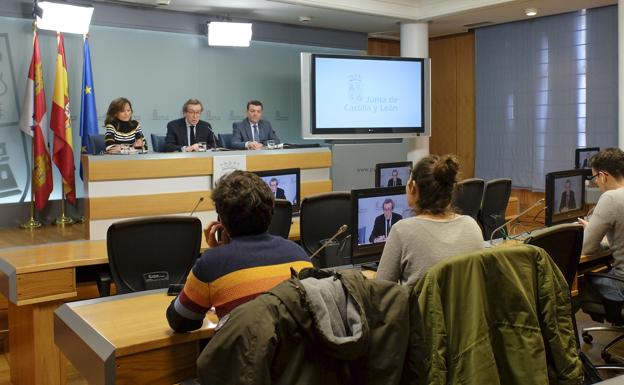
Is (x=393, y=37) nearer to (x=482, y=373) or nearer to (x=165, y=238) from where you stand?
(x=165, y=238)

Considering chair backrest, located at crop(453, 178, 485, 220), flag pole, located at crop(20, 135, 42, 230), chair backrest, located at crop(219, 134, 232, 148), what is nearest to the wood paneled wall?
chair backrest, located at crop(219, 134, 232, 148)

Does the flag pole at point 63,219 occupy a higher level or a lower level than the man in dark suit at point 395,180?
lower

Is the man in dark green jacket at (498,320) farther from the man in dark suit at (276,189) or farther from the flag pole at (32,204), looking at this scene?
the flag pole at (32,204)

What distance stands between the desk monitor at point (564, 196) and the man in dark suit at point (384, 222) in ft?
4.48

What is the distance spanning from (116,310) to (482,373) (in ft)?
4.21

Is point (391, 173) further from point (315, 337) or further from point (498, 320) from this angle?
point (315, 337)

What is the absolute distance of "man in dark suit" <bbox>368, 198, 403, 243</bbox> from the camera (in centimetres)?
341

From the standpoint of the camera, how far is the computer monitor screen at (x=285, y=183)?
14.5 ft

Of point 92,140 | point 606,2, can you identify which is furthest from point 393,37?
point 92,140

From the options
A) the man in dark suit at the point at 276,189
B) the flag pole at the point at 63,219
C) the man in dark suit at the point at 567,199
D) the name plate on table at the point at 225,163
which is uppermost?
the name plate on table at the point at 225,163

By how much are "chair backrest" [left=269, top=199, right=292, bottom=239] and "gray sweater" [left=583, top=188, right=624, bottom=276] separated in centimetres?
166

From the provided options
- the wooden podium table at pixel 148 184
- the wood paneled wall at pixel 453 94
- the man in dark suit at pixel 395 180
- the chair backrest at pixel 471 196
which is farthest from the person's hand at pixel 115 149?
the wood paneled wall at pixel 453 94

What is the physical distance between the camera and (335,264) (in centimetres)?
409

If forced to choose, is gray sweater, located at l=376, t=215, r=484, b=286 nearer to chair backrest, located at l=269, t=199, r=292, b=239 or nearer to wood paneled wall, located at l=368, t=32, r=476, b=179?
chair backrest, located at l=269, t=199, r=292, b=239
